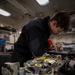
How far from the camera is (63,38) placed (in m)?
6.75

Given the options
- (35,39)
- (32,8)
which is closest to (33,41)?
(35,39)

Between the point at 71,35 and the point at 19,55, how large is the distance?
5661 mm

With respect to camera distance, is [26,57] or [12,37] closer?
[26,57]

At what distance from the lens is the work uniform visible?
119 cm

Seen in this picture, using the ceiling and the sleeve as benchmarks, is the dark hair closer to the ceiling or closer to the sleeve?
the sleeve

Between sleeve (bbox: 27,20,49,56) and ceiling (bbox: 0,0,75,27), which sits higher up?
ceiling (bbox: 0,0,75,27)

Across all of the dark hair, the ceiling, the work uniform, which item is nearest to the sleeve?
the work uniform

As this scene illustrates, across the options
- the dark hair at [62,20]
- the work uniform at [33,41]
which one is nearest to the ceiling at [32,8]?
the work uniform at [33,41]

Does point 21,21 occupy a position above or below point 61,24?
above

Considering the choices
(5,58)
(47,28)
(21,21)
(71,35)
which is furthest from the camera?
(21,21)

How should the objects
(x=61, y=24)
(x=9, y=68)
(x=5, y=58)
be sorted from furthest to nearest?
(x=61, y=24) < (x=5, y=58) < (x=9, y=68)

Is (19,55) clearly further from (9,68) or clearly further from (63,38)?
(63,38)

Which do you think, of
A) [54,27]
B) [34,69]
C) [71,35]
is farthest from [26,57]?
[71,35]

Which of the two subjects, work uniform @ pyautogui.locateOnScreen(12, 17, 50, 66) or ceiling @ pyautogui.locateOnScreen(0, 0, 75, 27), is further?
ceiling @ pyautogui.locateOnScreen(0, 0, 75, 27)
